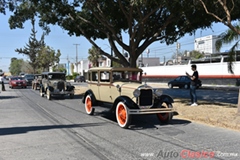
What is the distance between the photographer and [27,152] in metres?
6.62

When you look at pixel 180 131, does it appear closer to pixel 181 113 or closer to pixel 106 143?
pixel 106 143

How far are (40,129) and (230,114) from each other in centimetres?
689

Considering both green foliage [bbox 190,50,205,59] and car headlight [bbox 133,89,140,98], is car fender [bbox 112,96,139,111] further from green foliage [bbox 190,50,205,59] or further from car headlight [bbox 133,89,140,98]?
green foliage [bbox 190,50,205,59]

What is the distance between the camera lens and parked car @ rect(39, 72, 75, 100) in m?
19.9

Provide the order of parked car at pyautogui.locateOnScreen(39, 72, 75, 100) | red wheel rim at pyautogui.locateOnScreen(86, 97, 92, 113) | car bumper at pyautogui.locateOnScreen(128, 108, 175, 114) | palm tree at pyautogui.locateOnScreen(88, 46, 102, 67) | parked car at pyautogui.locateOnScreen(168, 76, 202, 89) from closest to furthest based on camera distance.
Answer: car bumper at pyautogui.locateOnScreen(128, 108, 175, 114)
red wheel rim at pyautogui.locateOnScreen(86, 97, 92, 113)
parked car at pyautogui.locateOnScreen(39, 72, 75, 100)
parked car at pyautogui.locateOnScreen(168, 76, 202, 89)
palm tree at pyautogui.locateOnScreen(88, 46, 102, 67)

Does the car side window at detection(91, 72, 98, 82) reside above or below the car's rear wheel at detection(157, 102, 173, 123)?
above

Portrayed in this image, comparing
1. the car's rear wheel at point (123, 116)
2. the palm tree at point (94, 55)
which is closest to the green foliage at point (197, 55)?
the palm tree at point (94, 55)

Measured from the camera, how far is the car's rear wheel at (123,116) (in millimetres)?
9084

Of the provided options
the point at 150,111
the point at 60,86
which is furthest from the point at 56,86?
the point at 150,111

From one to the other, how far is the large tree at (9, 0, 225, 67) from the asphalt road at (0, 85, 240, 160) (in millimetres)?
7248

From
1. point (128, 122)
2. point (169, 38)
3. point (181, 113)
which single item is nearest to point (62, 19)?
point (169, 38)

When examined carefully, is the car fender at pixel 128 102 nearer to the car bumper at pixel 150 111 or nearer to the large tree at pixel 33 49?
the car bumper at pixel 150 111

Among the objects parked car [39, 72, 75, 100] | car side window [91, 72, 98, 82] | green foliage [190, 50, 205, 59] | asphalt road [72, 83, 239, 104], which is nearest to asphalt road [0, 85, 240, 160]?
car side window [91, 72, 98, 82]

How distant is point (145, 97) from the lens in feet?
32.2
